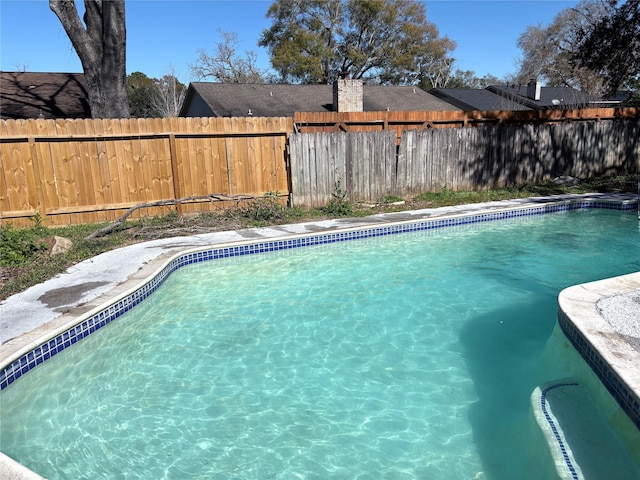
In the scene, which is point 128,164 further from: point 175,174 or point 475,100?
point 475,100

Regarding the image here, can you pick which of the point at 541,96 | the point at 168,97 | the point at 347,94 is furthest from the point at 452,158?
the point at 168,97

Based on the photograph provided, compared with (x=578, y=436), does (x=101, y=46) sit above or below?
above

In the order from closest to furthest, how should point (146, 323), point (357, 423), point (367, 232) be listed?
point (357, 423)
point (146, 323)
point (367, 232)

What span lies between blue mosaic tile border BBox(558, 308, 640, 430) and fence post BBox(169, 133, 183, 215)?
6.95 m

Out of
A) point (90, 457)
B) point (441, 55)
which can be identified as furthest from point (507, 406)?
point (441, 55)

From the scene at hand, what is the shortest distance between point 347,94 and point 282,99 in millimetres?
3678

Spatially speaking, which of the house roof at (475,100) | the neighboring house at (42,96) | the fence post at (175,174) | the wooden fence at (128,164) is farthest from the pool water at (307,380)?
the house roof at (475,100)

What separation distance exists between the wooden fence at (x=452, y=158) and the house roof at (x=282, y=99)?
8405 millimetres

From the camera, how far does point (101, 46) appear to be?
32.2ft

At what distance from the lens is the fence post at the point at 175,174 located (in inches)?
335

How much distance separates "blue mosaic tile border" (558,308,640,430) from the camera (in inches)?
103

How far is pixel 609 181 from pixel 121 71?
12332 millimetres

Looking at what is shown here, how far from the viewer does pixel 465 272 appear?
257 inches

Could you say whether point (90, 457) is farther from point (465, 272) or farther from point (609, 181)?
point (609, 181)
